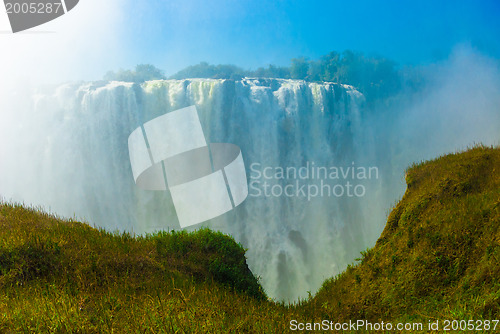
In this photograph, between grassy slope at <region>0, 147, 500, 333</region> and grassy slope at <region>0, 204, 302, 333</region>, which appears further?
grassy slope at <region>0, 147, 500, 333</region>

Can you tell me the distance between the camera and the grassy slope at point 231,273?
399cm

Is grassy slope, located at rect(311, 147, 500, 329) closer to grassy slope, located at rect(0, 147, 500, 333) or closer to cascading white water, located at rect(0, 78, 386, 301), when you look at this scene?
grassy slope, located at rect(0, 147, 500, 333)

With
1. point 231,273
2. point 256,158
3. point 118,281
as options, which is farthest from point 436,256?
point 256,158

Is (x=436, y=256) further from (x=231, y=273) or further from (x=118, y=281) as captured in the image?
Result: (x=118, y=281)

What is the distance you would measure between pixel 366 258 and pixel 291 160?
34.1 meters

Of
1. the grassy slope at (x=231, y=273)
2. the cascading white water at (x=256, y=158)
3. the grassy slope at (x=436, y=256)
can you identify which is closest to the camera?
the grassy slope at (x=231, y=273)

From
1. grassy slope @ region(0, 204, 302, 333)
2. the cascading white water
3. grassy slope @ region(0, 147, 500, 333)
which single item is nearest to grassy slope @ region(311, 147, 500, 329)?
grassy slope @ region(0, 147, 500, 333)

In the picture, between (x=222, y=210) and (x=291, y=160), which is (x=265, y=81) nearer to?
(x=291, y=160)

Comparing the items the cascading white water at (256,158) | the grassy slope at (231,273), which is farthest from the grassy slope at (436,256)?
the cascading white water at (256,158)

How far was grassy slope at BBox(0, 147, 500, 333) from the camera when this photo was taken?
399cm

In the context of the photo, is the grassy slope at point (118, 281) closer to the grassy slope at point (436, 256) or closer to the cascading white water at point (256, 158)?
the grassy slope at point (436, 256)

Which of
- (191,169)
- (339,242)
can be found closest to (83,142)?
(191,169)

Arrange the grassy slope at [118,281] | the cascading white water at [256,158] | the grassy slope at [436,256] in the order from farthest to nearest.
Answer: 1. the cascading white water at [256,158]
2. the grassy slope at [436,256]
3. the grassy slope at [118,281]

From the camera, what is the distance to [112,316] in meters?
3.88
